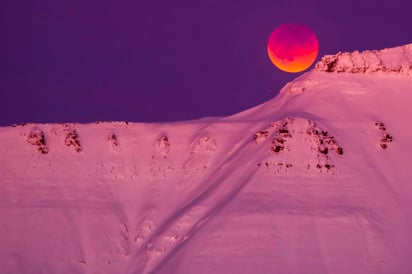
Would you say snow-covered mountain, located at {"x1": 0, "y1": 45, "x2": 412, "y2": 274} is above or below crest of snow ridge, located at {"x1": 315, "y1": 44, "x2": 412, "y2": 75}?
below

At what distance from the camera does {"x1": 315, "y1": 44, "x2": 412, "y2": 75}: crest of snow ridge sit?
4274 inches

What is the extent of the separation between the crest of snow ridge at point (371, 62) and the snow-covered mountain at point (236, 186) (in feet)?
0.50

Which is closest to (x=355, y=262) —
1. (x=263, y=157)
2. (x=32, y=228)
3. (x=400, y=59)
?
(x=263, y=157)

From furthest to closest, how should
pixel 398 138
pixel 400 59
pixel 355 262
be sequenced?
pixel 400 59 → pixel 398 138 → pixel 355 262

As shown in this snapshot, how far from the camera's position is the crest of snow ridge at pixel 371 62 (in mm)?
108562

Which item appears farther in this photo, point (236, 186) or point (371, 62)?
point (371, 62)

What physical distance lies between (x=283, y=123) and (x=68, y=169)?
21888 millimetres

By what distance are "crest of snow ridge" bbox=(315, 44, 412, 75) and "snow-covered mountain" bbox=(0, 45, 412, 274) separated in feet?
Result: 0.50

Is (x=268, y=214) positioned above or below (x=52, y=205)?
below

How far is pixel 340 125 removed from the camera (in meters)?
100

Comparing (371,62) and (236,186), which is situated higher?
(371,62)

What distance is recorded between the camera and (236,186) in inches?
3607

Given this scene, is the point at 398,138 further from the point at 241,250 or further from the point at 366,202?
the point at 241,250

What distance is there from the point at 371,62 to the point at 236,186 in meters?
26.3
